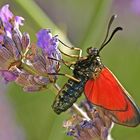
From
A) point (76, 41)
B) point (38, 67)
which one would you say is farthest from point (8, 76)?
point (76, 41)

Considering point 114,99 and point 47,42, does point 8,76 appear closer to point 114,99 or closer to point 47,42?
point 47,42

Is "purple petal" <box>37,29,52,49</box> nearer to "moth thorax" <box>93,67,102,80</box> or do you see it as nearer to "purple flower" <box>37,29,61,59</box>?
"purple flower" <box>37,29,61,59</box>

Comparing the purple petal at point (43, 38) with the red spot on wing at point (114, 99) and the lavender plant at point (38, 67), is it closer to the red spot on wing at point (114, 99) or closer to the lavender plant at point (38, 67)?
the lavender plant at point (38, 67)

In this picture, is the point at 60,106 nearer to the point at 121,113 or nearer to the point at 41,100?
the point at 121,113

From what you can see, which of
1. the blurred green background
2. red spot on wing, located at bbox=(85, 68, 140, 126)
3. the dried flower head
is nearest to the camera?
red spot on wing, located at bbox=(85, 68, 140, 126)

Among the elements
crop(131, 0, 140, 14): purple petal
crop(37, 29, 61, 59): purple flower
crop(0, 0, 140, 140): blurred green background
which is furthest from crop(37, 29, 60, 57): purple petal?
crop(131, 0, 140, 14): purple petal

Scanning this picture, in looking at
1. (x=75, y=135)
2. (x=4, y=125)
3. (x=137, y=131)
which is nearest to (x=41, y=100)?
(x=4, y=125)
